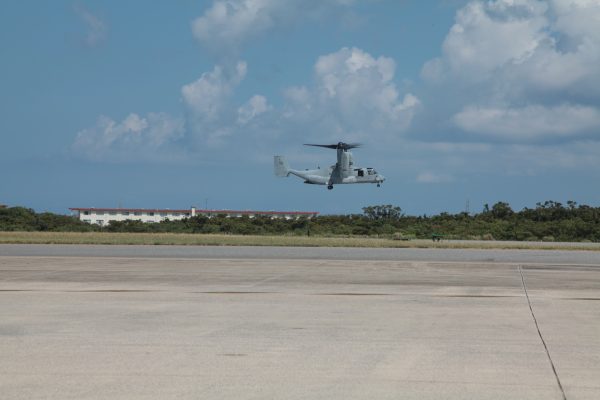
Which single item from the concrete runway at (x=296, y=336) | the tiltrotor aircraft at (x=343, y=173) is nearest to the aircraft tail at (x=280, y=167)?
the tiltrotor aircraft at (x=343, y=173)

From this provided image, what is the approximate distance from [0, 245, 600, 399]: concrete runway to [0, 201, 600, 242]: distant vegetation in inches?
2163

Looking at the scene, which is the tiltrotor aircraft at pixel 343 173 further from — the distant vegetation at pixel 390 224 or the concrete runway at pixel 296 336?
the concrete runway at pixel 296 336

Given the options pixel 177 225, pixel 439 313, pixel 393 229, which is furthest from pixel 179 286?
pixel 177 225

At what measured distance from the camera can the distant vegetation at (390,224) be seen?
79625mm

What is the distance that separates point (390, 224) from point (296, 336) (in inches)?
3294

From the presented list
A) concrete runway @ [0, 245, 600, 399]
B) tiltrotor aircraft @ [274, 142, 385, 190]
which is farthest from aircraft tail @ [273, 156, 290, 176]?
concrete runway @ [0, 245, 600, 399]

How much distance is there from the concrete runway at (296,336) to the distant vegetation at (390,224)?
180ft

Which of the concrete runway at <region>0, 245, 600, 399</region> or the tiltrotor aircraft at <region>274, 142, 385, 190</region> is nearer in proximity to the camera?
the concrete runway at <region>0, 245, 600, 399</region>

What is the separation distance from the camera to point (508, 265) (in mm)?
32969

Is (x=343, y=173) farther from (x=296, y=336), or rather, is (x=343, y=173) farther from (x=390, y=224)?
(x=296, y=336)

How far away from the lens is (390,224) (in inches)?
3772

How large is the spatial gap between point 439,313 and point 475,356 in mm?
5008

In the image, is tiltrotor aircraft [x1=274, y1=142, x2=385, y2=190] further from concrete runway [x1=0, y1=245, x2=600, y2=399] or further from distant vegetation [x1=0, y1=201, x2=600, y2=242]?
concrete runway [x1=0, y1=245, x2=600, y2=399]

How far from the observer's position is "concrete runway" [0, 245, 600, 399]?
9.25 metres
